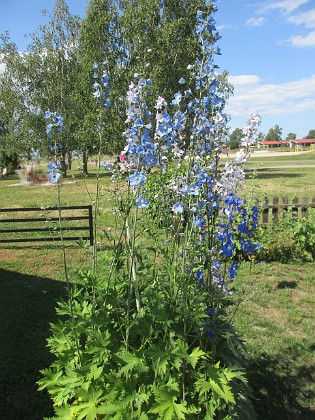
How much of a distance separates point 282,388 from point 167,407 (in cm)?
203

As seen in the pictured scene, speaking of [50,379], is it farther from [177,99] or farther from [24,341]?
[177,99]

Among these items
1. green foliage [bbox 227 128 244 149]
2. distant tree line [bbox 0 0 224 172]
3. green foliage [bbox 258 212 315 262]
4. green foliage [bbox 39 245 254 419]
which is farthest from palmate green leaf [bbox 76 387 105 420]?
distant tree line [bbox 0 0 224 172]

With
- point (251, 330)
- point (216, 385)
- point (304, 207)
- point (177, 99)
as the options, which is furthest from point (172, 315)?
point (304, 207)

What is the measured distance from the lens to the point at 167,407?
7.08ft

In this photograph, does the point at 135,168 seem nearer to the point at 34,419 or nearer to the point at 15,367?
the point at 34,419

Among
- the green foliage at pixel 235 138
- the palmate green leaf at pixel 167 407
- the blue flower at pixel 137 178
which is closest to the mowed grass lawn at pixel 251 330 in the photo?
the green foliage at pixel 235 138

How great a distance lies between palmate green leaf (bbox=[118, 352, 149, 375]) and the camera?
224 centimetres

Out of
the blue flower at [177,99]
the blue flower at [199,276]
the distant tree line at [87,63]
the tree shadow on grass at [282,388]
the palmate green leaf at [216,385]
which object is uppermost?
the distant tree line at [87,63]

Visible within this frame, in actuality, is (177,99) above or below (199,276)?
above

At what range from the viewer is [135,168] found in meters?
2.53

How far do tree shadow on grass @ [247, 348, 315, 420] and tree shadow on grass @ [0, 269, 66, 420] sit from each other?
1.97m

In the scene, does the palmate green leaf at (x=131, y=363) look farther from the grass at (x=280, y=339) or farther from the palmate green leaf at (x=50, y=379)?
the grass at (x=280, y=339)

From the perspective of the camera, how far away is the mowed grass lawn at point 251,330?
351cm

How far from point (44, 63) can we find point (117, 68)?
30.1 ft
